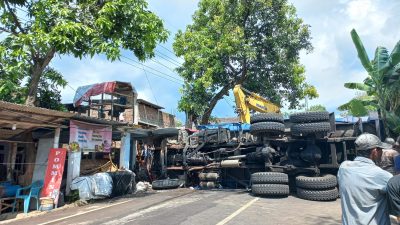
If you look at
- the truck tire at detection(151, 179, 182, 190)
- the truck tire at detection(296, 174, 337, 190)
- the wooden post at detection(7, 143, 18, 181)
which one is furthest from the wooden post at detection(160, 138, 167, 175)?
the truck tire at detection(296, 174, 337, 190)

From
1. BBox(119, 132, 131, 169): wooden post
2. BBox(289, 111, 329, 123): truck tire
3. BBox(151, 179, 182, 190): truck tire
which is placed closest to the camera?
BBox(289, 111, 329, 123): truck tire

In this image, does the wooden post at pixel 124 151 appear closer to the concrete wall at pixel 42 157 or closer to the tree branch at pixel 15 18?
the concrete wall at pixel 42 157

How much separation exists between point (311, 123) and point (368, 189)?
8665 mm

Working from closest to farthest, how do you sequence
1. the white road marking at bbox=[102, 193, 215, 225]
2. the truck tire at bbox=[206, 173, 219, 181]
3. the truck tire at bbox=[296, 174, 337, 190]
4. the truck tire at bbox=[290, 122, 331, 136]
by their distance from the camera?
the white road marking at bbox=[102, 193, 215, 225], the truck tire at bbox=[296, 174, 337, 190], the truck tire at bbox=[290, 122, 331, 136], the truck tire at bbox=[206, 173, 219, 181]

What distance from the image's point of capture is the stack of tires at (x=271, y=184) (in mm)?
11195

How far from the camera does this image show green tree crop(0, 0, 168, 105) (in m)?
10.5

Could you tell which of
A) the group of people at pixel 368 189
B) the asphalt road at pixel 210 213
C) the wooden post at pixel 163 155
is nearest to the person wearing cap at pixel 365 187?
the group of people at pixel 368 189

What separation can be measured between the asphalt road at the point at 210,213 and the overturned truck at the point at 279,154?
650 millimetres

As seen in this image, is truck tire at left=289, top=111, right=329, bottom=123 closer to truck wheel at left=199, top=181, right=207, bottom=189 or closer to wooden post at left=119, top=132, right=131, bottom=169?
truck wheel at left=199, top=181, right=207, bottom=189

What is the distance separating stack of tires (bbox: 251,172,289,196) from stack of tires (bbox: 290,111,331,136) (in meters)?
1.63

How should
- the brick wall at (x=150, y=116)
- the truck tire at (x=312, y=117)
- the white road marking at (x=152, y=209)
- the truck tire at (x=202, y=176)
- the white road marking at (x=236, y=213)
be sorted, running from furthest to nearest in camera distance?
1. the brick wall at (x=150, y=116)
2. the truck tire at (x=202, y=176)
3. the truck tire at (x=312, y=117)
4. the white road marking at (x=152, y=209)
5. the white road marking at (x=236, y=213)

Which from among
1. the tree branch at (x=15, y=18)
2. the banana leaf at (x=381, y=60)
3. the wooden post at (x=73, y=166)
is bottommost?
the wooden post at (x=73, y=166)

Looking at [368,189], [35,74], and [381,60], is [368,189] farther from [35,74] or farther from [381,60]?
[35,74]

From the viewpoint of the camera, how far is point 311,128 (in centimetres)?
1134
